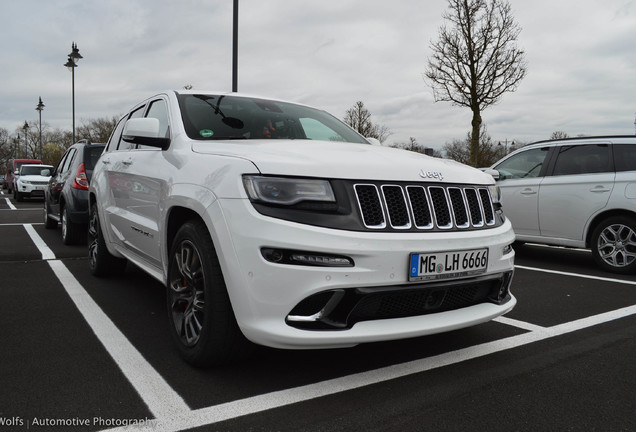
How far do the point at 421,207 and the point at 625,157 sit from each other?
15.1ft

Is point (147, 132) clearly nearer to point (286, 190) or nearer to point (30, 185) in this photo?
point (286, 190)

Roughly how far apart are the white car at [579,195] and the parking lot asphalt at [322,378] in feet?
6.40

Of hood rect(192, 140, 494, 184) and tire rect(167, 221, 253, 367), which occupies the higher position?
hood rect(192, 140, 494, 184)

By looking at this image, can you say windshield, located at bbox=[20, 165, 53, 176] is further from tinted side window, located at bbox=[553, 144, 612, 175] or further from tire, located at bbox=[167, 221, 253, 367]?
tire, located at bbox=[167, 221, 253, 367]

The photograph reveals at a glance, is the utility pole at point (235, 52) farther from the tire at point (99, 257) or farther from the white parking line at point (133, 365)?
the white parking line at point (133, 365)

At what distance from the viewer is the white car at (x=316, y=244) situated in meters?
2.32

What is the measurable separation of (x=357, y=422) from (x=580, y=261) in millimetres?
5758

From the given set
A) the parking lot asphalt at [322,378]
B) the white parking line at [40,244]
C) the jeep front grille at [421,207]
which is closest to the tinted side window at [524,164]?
the parking lot asphalt at [322,378]

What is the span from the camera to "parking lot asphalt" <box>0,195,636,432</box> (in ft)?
7.39

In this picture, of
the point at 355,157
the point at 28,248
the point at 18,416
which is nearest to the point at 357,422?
the point at 355,157

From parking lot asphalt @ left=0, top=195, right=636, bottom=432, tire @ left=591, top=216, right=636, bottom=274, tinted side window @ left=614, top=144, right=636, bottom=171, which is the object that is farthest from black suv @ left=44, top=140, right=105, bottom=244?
tinted side window @ left=614, top=144, right=636, bottom=171

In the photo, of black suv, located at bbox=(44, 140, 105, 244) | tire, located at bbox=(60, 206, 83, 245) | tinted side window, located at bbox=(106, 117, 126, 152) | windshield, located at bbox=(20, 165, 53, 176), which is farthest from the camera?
windshield, located at bbox=(20, 165, 53, 176)

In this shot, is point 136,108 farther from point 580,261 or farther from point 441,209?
point 580,261

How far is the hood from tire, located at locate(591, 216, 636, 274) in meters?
3.69
